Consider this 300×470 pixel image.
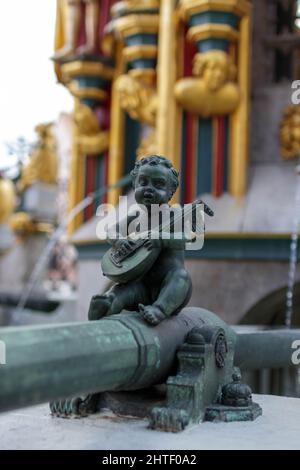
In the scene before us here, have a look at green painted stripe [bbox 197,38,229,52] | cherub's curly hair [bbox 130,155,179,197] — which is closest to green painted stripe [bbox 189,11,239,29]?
green painted stripe [bbox 197,38,229,52]

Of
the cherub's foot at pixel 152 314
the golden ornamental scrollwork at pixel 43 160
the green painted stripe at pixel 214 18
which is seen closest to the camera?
the cherub's foot at pixel 152 314

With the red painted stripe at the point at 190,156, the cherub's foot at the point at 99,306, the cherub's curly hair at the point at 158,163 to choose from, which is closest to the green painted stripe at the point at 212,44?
the red painted stripe at the point at 190,156

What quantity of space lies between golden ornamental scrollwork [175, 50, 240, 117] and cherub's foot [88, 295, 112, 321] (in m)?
4.10

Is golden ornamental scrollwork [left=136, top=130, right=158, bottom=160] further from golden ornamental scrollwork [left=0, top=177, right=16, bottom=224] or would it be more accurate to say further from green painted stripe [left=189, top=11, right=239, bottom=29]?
golden ornamental scrollwork [left=0, top=177, right=16, bottom=224]

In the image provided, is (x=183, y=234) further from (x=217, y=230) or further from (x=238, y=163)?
(x=238, y=163)

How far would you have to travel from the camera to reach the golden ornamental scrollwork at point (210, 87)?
6.16 m

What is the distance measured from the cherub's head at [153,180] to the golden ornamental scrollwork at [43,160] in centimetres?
882

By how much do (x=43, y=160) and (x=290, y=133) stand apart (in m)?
5.75

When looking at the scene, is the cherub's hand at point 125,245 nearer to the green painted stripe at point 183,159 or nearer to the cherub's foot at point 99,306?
the cherub's foot at point 99,306

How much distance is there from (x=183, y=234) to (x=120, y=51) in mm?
5275

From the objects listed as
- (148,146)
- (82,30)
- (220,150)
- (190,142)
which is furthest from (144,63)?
(82,30)

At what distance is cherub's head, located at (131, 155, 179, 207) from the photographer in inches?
103

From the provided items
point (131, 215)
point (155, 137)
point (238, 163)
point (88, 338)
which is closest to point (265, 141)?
point (238, 163)

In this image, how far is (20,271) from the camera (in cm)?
1119
